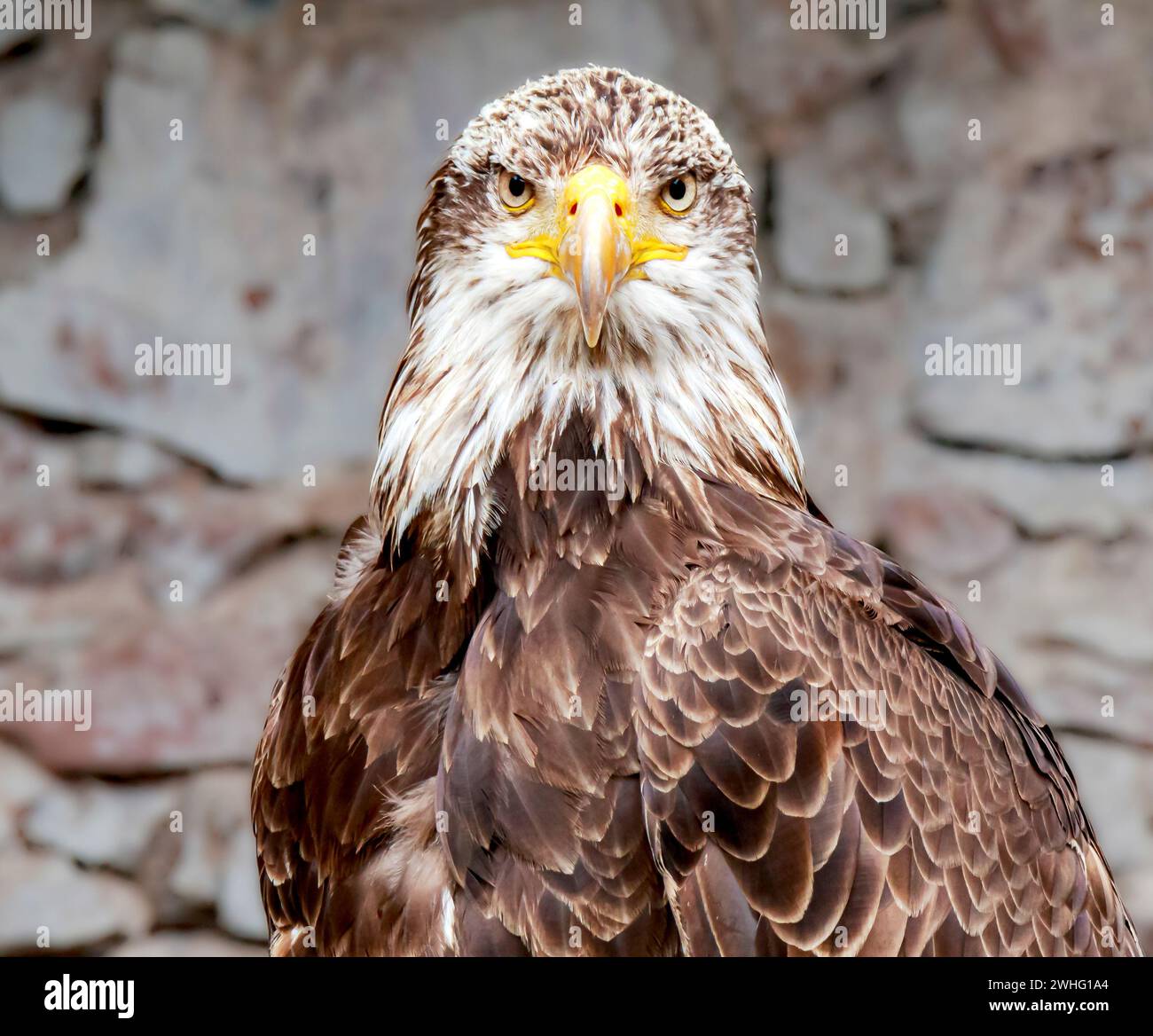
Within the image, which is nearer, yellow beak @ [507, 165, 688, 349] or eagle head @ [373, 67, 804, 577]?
yellow beak @ [507, 165, 688, 349]

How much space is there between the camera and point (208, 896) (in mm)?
3314

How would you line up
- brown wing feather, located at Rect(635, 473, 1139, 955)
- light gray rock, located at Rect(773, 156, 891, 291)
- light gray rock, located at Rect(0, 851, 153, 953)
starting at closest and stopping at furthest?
brown wing feather, located at Rect(635, 473, 1139, 955) < light gray rock, located at Rect(0, 851, 153, 953) < light gray rock, located at Rect(773, 156, 891, 291)

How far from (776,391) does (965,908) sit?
755 mm

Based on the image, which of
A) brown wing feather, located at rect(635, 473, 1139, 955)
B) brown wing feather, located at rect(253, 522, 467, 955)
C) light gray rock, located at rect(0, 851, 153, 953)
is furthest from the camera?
light gray rock, located at rect(0, 851, 153, 953)

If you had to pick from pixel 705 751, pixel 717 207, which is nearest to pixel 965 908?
pixel 705 751

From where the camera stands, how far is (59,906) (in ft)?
10.8

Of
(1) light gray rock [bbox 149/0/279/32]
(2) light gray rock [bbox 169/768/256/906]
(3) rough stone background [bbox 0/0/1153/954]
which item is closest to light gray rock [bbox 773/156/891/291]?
(3) rough stone background [bbox 0/0/1153/954]

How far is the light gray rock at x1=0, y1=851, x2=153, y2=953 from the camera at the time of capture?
325cm

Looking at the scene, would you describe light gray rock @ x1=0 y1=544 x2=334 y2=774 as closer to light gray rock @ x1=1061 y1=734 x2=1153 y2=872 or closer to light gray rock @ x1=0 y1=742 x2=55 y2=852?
light gray rock @ x1=0 y1=742 x2=55 y2=852

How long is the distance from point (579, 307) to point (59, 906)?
2477 millimetres

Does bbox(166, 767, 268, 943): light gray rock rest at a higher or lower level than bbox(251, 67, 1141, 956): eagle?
lower

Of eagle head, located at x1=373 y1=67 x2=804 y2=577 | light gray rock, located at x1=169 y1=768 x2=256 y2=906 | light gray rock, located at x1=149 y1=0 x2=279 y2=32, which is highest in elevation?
light gray rock, located at x1=149 y1=0 x2=279 y2=32
